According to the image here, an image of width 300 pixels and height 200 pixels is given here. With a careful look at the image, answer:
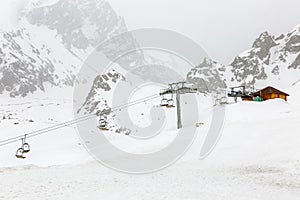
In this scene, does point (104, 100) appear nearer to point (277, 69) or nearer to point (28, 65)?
point (277, 69)

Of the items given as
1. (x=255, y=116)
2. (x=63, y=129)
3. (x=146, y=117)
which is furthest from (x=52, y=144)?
(x=146, y=117)

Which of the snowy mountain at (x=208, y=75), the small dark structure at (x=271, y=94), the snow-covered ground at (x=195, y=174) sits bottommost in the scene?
Answer: the snow-covered ground at (x=195, y=174)

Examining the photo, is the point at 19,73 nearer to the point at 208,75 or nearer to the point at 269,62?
the point at 208,75

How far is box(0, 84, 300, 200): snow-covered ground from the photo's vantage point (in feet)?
52.2

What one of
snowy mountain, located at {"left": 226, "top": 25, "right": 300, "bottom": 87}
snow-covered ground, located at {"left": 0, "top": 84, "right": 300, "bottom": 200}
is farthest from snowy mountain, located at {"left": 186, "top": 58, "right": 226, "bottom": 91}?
snow-covered ground, located at {"left": 0, "top": 84, "right": 300, "bottom": 200}

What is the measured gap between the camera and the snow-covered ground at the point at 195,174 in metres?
15.9

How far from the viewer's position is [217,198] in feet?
48.5

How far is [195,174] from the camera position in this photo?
20578 millimetres

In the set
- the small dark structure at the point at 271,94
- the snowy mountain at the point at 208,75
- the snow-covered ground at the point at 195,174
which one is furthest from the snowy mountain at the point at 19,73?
the snow-covered ground at the point at 195,174

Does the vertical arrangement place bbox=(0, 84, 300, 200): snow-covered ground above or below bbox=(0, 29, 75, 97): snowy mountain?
below

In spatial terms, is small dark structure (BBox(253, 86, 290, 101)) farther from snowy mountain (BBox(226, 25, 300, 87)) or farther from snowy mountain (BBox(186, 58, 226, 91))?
snowy mountain (BBox(186, 58, 226, 91))

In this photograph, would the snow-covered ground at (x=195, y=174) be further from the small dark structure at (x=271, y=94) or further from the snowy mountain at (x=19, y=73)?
the snowy mountain at (x=19, y=73)

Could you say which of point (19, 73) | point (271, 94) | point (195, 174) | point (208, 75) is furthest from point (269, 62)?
point (19, 73)

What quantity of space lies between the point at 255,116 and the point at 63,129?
91.2 ft
